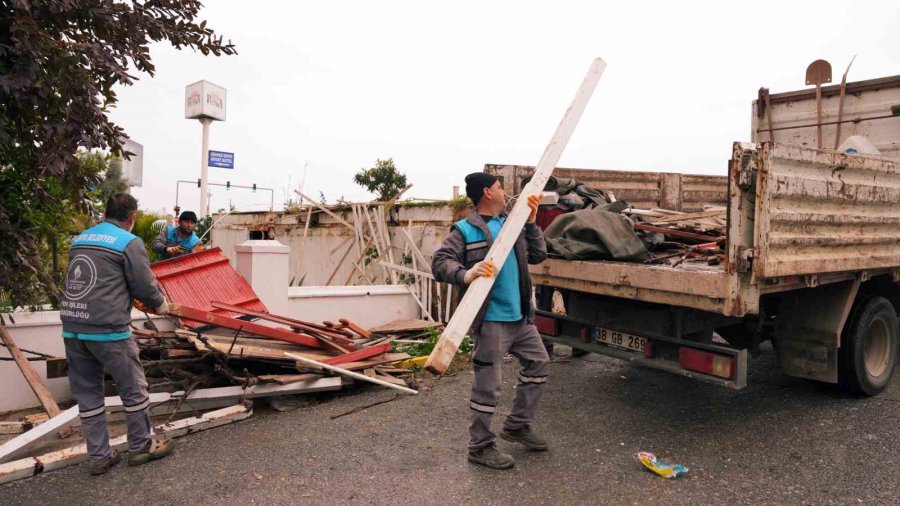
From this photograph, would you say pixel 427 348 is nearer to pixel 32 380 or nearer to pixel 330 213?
pixel 32 380

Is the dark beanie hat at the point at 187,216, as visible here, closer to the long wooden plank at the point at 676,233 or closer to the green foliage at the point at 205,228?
the long wooden plank at the point at 676,233

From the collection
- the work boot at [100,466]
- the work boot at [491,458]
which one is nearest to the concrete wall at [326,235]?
Result: the work boot at [491,458]

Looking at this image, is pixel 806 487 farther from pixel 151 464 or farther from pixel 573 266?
pixel 151 464

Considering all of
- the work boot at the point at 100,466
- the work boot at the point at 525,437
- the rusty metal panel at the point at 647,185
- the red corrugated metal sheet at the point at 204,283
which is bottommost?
the work boot at the point at 100,466

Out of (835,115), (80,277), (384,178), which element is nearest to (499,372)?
(80,277)

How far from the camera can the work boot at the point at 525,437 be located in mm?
3887

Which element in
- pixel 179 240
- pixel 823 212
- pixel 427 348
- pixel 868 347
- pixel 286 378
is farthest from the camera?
pixel 179 240

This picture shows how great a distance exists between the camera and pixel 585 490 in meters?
3.41

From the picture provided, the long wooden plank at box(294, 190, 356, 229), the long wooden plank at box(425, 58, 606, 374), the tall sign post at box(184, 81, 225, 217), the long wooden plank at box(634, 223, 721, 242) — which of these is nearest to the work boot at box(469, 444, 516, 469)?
the long wooden plank at box(425, 58, 606, 374)

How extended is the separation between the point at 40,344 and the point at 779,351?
601cm

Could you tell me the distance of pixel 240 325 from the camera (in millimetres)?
5070

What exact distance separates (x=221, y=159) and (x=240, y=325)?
464 inches

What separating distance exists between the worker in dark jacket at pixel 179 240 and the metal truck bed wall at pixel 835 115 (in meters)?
6.51

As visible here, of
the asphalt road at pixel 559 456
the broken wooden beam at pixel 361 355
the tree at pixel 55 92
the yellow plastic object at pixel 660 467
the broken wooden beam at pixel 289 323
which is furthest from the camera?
the broken wooden beam at pixel 289 323
